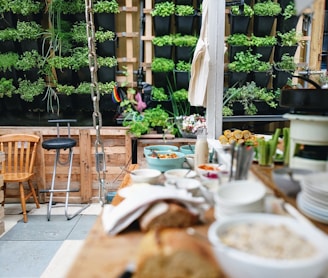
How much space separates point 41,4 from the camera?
161 inches

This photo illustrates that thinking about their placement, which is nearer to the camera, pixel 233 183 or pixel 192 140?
pixel 233 183

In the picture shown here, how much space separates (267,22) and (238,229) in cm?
362

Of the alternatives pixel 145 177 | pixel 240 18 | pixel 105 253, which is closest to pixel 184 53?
pixel 240 18

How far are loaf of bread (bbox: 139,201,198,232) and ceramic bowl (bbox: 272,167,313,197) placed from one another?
1.32 ft

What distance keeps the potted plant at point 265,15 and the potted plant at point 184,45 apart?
0.79m

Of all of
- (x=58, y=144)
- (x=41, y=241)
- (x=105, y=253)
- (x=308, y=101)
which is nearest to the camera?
(x=105, y=253)

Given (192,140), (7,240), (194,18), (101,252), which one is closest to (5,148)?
(7,240)

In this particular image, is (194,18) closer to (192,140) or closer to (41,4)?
(192,140)

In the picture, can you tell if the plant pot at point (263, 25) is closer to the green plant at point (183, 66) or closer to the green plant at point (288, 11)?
the green plant at point (288, 11)

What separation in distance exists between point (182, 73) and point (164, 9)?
80 cm

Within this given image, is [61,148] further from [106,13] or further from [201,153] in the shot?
[201,153]

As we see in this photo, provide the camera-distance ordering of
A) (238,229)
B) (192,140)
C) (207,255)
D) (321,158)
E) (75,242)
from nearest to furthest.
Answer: (207,255) < (238,229) < (321,158) < (75,242) < (192,140)

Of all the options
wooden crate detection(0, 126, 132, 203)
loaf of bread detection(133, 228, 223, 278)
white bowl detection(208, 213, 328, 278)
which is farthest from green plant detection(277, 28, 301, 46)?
loaf of bread detection(133, 228, 223, 278)

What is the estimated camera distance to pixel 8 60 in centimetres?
407
